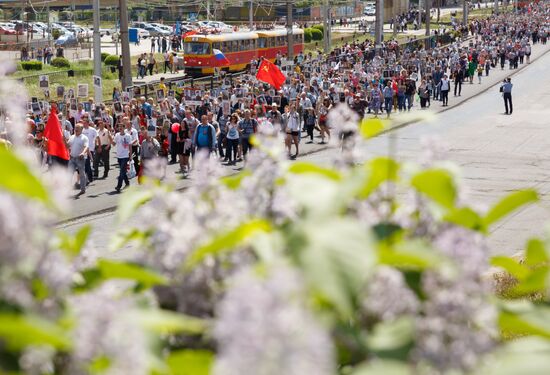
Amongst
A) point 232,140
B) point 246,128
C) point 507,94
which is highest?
point 246,128

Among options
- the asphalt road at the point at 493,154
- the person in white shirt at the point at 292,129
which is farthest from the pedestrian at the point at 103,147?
the person in white shirt at the point at 292,129

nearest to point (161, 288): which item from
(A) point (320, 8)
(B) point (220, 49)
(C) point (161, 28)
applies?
(B) point (220, 49)

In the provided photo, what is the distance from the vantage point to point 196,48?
189 feet

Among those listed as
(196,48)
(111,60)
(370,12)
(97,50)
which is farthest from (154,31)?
(97,50)

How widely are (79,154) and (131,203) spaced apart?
21.0 m

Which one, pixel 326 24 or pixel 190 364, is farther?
pixel 326 24

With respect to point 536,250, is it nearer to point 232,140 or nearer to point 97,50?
point 232,140

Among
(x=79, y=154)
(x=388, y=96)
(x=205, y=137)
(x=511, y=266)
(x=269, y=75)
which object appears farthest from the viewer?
(x=388, y=96)

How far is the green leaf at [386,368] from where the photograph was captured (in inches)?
78.6

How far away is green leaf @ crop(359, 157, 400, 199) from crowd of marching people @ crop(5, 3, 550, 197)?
29.7 feet

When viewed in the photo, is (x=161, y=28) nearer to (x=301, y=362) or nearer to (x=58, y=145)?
(x=58, y=145)

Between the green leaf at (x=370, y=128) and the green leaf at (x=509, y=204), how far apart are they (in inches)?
13.8

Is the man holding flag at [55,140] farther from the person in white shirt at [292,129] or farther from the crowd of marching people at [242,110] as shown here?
the person in white shirt at [292,129]

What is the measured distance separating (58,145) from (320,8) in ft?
314
